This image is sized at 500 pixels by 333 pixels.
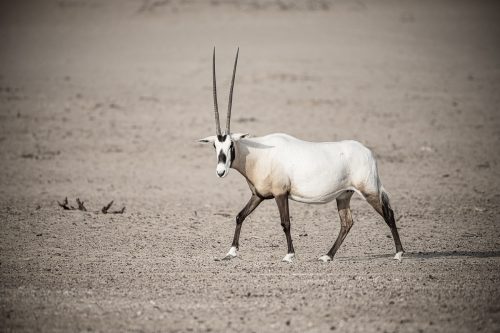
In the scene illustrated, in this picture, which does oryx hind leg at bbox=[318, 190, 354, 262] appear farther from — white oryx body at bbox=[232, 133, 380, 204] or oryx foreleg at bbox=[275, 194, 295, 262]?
oryx foreleg at bbox=[275, 194, 295, 262]

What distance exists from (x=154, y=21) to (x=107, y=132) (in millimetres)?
19132

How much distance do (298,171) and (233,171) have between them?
31.4 feet

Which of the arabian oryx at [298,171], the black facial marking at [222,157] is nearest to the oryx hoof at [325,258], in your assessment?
the arabian oryx at [298,171]

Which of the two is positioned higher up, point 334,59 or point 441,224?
point 334,59

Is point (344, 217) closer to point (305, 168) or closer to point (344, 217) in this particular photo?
point (344, 217)

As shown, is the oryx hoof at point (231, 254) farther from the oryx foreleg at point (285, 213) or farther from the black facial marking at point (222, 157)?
the black facial marking at point (222, 157)

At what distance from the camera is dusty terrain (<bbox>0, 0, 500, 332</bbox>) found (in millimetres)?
7711

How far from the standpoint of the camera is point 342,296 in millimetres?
7859

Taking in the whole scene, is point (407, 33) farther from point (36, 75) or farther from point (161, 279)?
point (161, 279)

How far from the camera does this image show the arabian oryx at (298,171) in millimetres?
9844

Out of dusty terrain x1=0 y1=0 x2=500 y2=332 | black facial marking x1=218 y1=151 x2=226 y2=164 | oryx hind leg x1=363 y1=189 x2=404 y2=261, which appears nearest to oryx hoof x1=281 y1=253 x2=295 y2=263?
dusty terrain x1=0 y1=0 x2=500 y2=332

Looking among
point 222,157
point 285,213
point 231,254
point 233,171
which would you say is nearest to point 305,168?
point 285,213

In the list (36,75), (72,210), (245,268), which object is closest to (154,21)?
(36,75)

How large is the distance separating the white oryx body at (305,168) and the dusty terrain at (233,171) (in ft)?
3.34
